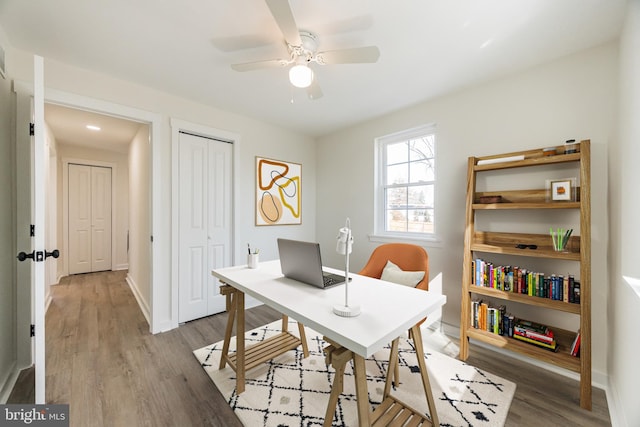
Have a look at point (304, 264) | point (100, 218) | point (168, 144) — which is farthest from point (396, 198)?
point (100, 218)

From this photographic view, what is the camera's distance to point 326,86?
244 cm

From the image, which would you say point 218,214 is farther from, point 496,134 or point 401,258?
point 496,134

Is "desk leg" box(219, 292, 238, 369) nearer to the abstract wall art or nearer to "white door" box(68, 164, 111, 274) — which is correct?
the abstract wall art

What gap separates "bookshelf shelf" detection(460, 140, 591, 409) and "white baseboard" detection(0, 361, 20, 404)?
328 centimetres

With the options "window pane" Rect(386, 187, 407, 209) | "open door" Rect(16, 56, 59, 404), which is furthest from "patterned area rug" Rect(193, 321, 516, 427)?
"window pane" Rect(386, 187, 407, 209)

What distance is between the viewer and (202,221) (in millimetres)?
2965

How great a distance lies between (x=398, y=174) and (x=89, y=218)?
593cm

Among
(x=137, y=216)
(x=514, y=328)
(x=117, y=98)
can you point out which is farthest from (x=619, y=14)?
(x=137, y=216)

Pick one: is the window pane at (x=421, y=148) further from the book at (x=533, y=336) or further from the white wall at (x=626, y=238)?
the book at (x=533, y=336)

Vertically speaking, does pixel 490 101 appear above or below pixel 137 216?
above

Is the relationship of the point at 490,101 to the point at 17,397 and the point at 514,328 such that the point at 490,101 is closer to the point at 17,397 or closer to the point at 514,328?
the point at 514,328

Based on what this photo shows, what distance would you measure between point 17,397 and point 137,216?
7.69 ft

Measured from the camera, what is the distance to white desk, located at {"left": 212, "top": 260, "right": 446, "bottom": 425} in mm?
968

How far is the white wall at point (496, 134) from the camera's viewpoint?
1805 mm
